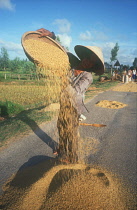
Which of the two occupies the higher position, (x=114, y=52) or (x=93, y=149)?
(x=114, y=52)

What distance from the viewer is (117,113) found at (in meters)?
5.64

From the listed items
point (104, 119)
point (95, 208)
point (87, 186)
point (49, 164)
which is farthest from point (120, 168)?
point (104, 119)

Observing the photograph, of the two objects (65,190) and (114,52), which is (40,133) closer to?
(65,190)

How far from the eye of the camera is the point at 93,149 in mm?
3027

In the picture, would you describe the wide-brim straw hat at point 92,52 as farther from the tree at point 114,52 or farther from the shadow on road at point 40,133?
the tree at point 114,52

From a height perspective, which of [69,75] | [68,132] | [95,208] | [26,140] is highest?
[69,75]

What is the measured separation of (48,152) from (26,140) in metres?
0.63

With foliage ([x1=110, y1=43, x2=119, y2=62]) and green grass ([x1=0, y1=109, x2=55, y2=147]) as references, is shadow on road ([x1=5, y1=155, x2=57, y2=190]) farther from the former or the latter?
foliage ([x1=110, y1=43, x2=119, y2=62])

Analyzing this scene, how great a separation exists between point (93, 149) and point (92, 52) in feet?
5.66

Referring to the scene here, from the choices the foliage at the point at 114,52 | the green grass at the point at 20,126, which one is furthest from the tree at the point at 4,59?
the green grass at the point at 20,126

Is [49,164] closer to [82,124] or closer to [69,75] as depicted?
[69,75]

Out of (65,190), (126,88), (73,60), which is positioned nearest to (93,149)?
(65,190)

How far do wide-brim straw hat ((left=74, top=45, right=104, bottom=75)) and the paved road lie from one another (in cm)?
144

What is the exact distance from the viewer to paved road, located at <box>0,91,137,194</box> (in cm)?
244
